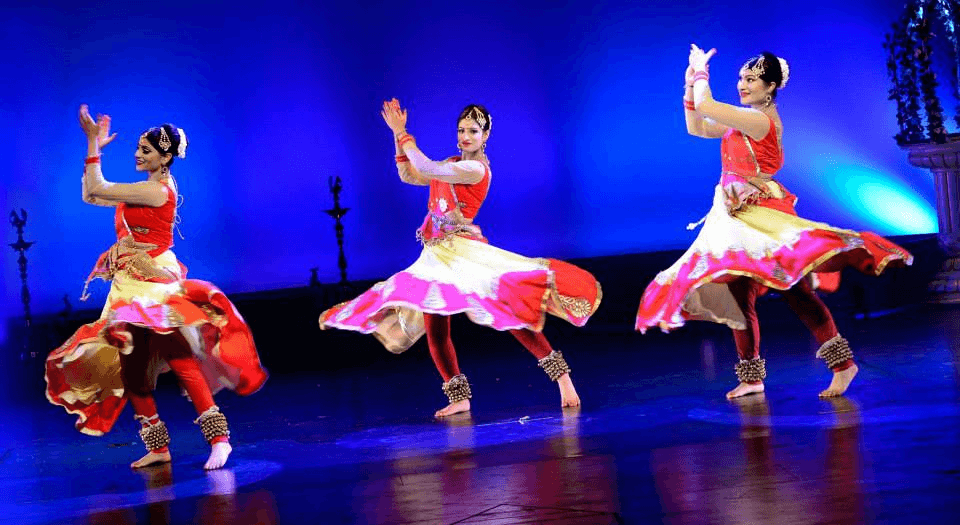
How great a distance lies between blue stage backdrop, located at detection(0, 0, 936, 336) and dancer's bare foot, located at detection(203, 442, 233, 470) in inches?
172

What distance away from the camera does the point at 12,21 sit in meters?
7.73

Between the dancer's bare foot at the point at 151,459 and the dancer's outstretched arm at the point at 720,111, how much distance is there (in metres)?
1.95

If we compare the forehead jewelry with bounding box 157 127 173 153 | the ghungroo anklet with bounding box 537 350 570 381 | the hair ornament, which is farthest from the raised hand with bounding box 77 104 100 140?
the ghungroo anklet with bounding box 537 350 570 381

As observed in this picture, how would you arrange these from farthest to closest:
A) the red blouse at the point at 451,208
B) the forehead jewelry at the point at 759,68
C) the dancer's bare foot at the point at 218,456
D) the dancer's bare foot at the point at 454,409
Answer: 1. the red blouse at the point at 451,208
2. the dancer's bare foot at the point at 454,409
3. the forehead jewelry at the point at 759,68
4. the dancer's bare foot at the point at 218,456

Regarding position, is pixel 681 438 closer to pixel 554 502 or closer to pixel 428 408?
pixel 554 502

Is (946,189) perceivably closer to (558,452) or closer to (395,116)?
(395,116)

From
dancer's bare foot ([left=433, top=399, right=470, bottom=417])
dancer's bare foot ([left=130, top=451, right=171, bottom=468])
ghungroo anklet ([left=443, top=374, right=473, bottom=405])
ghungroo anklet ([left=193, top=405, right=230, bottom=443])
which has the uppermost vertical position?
ghungroo anklet ([left=193, top=405, right=230, bottom=443])

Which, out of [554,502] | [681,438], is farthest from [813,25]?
[554,502]

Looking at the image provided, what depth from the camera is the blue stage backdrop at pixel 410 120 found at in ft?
25.6

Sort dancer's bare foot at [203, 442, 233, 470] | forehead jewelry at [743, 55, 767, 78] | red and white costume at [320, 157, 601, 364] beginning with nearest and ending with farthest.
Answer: dancer's bare foot at [203, 442, 233, 470] → forehead jewelry at [743, 55, 767, 78] → red and white costume at [320, 157, 601, 364]

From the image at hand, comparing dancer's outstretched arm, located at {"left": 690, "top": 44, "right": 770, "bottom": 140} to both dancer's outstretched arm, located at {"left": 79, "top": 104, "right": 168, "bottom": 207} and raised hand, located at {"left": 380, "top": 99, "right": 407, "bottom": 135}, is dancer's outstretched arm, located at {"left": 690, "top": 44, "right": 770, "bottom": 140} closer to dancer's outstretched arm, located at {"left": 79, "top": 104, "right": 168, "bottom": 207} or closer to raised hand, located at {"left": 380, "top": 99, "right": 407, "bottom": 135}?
raised hand, located at {"left": 380, "top": 99, "right": 407, "bottom": 135}

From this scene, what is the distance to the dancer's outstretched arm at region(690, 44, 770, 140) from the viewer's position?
13.0ft

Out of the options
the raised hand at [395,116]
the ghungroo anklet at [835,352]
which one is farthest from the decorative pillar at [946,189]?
the raised hand at [395,116]

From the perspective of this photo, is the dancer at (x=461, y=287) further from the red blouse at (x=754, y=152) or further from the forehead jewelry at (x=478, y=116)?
the red blouse at (x=754, y=152)
